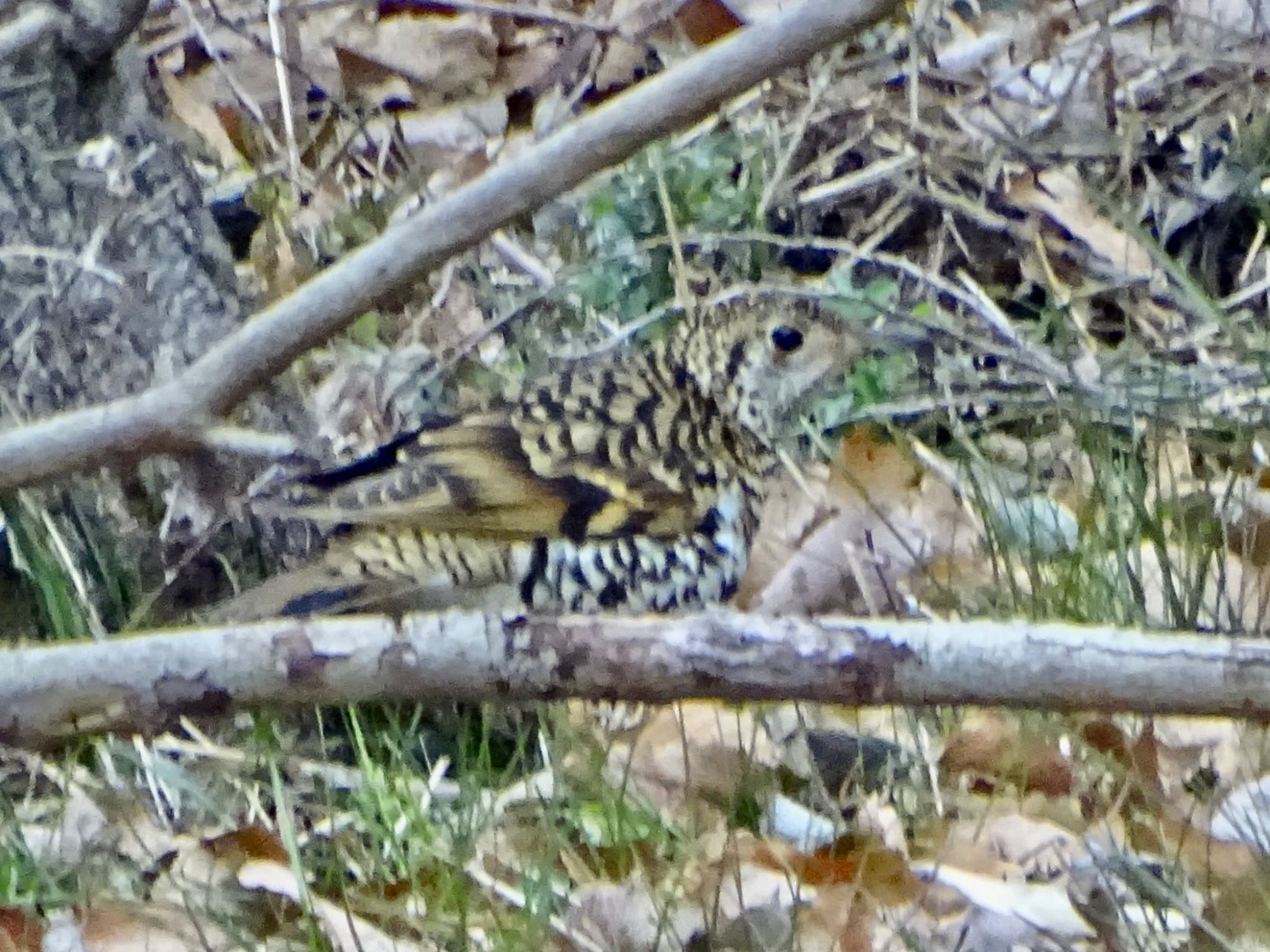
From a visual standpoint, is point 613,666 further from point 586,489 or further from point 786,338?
point 786,338

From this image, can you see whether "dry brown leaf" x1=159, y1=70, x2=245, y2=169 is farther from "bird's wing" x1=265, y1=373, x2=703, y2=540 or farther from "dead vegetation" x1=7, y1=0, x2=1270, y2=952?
"bird's wing" x1=265, y1=373, x2=703, y2=540

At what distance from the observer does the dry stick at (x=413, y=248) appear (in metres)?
1.72

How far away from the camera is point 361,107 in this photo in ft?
18.8

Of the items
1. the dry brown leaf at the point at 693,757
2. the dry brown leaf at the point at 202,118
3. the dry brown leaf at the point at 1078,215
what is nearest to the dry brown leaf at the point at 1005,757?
the dry brown leaf at the point at 693,757

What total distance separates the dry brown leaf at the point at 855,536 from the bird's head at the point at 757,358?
0.60 feet

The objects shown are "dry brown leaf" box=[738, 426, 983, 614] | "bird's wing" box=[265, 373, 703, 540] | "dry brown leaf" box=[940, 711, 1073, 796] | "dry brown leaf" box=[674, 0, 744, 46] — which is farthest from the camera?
"dry brown leaf" box=[674, 0, 744, 46]

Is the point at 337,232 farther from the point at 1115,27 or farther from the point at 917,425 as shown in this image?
the point at 1115,27

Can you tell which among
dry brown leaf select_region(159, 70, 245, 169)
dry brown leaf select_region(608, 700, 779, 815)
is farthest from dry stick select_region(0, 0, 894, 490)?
dry brown leaf select_region(159, 70, 245, 169)

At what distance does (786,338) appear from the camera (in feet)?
12.7

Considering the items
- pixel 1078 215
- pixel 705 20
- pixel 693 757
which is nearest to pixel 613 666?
pixel 693 757

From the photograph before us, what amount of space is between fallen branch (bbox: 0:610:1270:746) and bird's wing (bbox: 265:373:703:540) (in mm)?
1631

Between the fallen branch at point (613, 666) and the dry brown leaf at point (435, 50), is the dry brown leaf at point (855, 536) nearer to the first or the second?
the fallen branch at point (613, 666)

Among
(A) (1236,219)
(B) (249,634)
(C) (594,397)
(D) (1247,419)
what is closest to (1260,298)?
(A) (1236,219)

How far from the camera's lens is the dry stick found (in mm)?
1716
